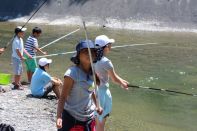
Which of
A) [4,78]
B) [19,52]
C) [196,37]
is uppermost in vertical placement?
[19,52]

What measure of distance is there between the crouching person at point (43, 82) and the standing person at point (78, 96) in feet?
16.9

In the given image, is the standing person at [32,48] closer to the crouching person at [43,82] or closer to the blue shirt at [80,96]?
the crouching person at [43,82]

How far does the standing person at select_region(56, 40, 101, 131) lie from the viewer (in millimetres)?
5562

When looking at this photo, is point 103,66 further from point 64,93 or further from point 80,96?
point 64,93

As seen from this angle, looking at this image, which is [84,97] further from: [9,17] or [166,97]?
[9,17]

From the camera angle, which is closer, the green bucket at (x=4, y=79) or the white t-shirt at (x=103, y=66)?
the white t-shirt at (x=103, y=66)

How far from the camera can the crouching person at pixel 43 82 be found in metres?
10.9

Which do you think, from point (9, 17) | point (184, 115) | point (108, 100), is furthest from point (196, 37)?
point (108, 100)

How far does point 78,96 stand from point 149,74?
40.1 ft

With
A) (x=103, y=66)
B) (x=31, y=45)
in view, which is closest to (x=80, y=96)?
(x=103, y=66)

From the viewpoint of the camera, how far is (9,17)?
3928cm

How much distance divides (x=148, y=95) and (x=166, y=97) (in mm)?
541

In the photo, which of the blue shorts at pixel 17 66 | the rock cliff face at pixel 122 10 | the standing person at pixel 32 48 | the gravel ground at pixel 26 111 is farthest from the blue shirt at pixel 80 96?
the rock cliff face at pixel 122 10

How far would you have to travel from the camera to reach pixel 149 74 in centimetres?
1772
